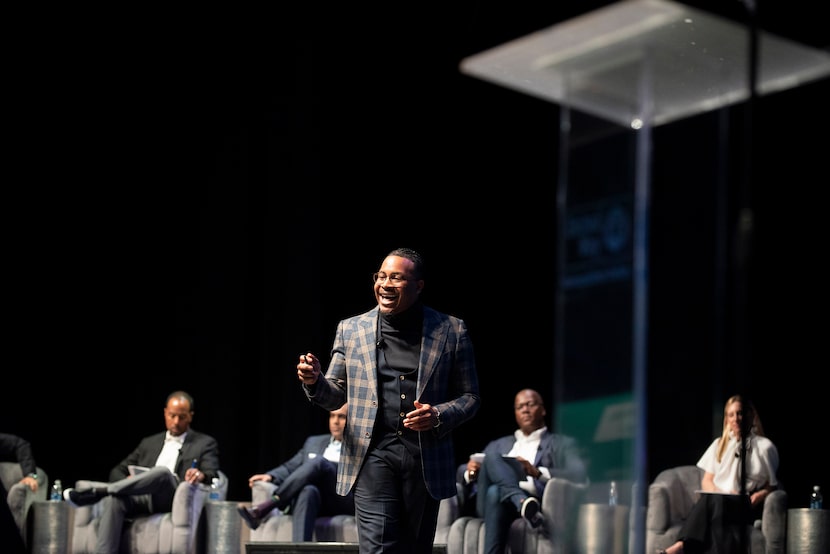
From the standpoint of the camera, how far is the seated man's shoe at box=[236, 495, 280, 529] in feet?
19.1

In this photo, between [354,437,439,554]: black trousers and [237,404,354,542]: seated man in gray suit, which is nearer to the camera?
[354,437,439,554]: black trousers

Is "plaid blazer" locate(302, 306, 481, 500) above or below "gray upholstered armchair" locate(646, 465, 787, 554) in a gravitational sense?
above

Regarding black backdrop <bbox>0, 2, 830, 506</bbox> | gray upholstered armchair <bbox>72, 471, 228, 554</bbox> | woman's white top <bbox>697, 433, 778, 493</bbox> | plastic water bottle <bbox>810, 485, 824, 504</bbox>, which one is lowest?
gray upholstered armchair <bbox>72, 471, 228, 554</bbox>

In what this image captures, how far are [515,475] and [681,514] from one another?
865 mm

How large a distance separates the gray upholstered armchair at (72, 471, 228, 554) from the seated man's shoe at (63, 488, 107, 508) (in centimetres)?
4

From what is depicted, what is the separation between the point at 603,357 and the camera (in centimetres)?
337

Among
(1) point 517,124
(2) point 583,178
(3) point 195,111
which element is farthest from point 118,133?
(2) point 583,178

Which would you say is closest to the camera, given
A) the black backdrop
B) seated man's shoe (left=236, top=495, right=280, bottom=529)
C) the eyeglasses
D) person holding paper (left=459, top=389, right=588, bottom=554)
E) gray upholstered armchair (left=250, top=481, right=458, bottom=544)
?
the eyeglasses

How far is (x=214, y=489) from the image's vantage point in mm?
6328

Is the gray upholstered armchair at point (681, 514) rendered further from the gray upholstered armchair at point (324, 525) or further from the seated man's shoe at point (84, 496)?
the seated man's shoe at point (84, 496)

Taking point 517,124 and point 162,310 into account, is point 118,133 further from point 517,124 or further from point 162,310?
point 517,124

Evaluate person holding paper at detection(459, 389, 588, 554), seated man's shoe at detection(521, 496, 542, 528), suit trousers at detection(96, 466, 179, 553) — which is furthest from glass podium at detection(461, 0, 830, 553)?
suit trousers at detection(96, 466, 179, 553)

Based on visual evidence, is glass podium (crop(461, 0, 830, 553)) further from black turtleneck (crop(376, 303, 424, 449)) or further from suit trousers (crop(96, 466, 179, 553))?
suit trousers (crop(96, 466, 179, 553))

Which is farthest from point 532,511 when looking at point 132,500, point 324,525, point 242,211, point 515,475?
point 242,211
